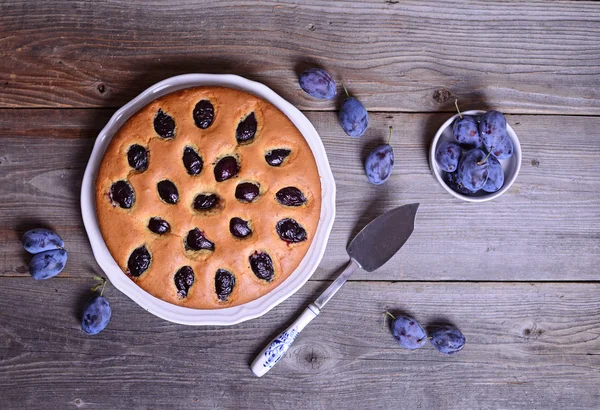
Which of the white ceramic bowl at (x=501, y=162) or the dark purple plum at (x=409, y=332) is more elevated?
the white ceramic bowl at (x=501, y=162)

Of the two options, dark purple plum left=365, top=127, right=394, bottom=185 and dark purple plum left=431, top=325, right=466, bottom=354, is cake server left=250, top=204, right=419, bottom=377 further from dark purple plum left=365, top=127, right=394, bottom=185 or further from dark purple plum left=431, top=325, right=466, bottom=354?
dark purple plum left=431, top=325, right=466, bottom=354

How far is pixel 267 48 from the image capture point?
1584mm

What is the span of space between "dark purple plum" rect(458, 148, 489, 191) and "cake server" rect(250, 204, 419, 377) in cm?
18

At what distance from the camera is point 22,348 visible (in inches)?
62.9

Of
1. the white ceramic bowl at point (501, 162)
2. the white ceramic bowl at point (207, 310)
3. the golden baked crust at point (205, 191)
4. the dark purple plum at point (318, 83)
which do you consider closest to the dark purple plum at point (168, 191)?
the golden baked crust at point (205, 191)

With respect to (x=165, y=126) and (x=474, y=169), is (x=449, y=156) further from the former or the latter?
(x=165, y=126)

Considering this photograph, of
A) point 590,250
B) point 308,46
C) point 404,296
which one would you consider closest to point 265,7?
point 308,46

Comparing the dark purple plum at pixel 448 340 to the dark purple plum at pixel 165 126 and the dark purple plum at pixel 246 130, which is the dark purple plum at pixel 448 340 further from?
the dark purple plum at pixel 165 126

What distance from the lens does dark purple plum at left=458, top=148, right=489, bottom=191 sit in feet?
4.64

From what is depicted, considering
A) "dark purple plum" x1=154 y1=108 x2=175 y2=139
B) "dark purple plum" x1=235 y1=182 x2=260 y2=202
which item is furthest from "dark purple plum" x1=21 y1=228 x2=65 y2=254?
"dark purple plum" x1=235 y1=182 x2=260 y2=202

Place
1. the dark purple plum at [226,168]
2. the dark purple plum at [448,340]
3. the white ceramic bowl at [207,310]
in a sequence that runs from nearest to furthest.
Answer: the dark purple plum at [226,168] < the white ceramic bowl at [207,310] < the dark purple plum at [448,340]

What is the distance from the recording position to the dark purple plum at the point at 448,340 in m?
1.56

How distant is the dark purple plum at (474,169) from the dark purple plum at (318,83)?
0.43 m

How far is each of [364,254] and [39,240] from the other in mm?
955
